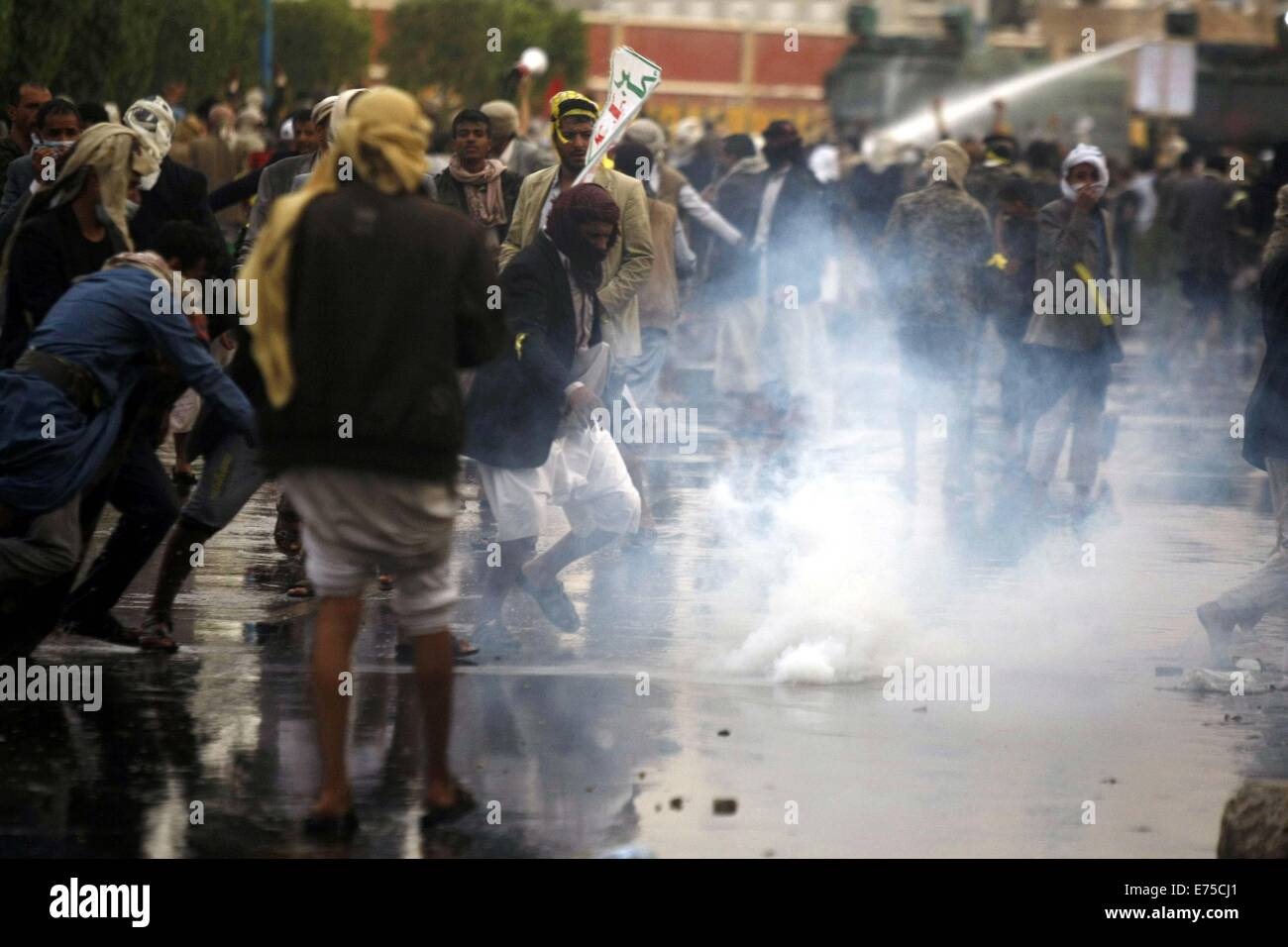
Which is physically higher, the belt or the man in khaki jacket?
the man in khaki jacket

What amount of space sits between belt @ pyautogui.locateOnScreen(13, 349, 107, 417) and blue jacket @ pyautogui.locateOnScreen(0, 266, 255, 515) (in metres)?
0.02

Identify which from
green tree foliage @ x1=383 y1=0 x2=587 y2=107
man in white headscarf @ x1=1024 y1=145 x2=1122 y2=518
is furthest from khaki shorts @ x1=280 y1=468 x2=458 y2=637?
green tree foliage @ x1=383 y1=0 x2=587 y2=107

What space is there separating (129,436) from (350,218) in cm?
210

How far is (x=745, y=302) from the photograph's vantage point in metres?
14.5

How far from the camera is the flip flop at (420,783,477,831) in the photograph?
5.61 m

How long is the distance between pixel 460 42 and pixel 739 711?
45.2 m

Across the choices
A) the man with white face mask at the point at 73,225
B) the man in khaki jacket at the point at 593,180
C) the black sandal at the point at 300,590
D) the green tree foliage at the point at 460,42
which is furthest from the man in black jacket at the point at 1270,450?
the green tree foliage at the point at 460,42

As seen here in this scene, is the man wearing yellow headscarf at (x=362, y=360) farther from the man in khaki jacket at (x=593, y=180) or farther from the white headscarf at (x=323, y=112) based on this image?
the man in khaki jacket at (x=593, y=180)

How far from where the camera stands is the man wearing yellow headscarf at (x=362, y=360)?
5320mm

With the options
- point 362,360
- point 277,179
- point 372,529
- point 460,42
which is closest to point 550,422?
point 372,529

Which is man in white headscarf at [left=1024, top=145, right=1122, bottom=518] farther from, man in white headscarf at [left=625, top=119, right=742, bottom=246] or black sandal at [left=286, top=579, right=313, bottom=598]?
black sandal at [left=286, top=579, right=313, bottom=598]

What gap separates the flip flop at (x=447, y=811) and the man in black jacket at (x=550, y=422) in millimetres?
1932

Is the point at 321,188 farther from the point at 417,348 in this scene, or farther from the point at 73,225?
the point at 73,225
